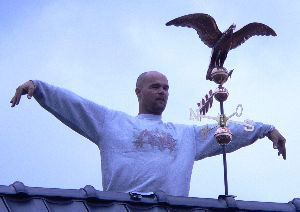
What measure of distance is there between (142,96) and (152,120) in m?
0.34

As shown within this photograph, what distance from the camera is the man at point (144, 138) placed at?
22.9ft

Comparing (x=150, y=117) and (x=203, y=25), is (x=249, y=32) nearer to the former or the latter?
(x=203, y=25)

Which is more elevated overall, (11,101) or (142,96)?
(142,96)

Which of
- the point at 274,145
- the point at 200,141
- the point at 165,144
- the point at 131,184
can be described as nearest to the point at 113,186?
the point at 131,184

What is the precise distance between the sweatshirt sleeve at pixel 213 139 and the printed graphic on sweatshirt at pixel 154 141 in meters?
0.40

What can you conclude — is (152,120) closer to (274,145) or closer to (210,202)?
(274,145)

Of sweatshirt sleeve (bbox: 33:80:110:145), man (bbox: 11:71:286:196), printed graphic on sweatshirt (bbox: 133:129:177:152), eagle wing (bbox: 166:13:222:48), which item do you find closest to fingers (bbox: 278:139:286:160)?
man (bbox: 11:71:286:196)

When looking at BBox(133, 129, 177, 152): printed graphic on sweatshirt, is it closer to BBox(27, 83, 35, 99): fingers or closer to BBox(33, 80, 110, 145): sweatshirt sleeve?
BBox(33, 80, 110, 145): sweatshirt sleeve

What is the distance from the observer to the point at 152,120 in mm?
7590

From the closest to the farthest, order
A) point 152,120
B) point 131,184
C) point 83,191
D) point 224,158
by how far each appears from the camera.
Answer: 1. point 83,191
2. point 224,158
3. point 131,184
4. point 152,120

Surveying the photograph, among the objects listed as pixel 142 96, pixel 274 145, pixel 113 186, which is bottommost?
pixel 113 186

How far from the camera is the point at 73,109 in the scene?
715 cm

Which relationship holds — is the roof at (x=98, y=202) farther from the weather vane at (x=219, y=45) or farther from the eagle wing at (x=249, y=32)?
the eagle wing at (x=249, y=32)

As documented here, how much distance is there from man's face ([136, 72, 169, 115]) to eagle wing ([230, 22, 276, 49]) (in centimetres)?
93
